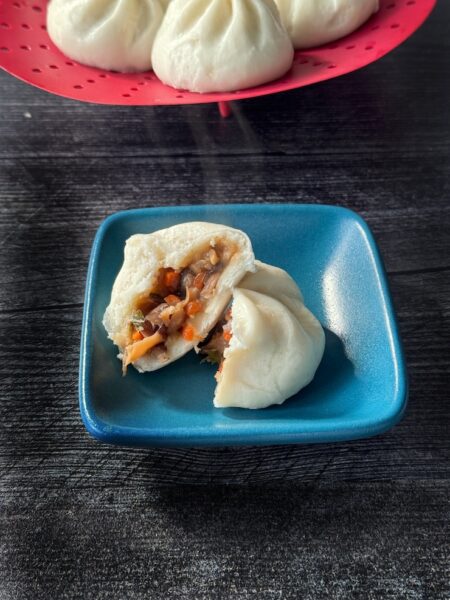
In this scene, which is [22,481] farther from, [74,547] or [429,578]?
[429,578]

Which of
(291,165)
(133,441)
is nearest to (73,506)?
(133,441)

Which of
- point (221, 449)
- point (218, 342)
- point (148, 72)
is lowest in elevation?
point (221, 449)

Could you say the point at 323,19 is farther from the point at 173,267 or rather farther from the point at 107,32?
the point at 173,267

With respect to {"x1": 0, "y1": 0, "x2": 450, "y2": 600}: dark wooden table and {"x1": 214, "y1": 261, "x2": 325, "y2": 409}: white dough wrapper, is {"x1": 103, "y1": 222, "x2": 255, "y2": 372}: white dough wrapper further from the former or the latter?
{"x1": 0, "y1": 0, "x2": 450, "y2": 600}: dark wooden table

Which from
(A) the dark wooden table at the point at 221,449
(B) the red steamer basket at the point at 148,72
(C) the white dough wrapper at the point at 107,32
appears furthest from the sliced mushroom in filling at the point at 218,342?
(C) the white dough wrapper at the point at 107,32

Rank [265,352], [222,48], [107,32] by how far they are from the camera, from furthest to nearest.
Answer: [107,32] → [222,48] → [265,352]

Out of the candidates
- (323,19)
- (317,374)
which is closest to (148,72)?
(323,19)

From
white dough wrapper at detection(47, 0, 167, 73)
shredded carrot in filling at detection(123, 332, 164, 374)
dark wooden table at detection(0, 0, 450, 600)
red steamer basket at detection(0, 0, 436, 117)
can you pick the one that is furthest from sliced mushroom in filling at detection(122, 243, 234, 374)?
white dough wrapper at detection(47, 0, 167, 73)
